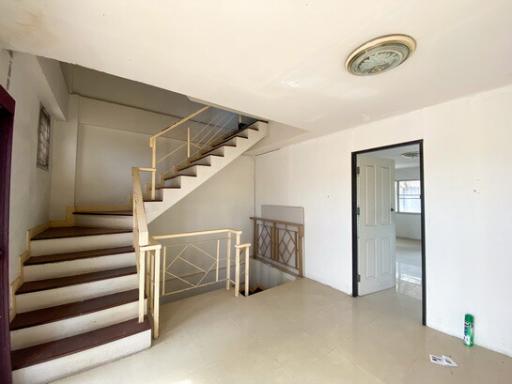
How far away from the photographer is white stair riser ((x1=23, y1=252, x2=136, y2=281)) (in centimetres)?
203

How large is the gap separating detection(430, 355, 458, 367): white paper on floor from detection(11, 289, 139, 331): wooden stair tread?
104 inches

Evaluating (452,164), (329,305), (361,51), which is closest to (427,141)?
(452,164)

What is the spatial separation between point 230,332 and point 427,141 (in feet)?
9.17

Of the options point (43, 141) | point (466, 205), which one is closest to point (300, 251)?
point (466, 205)

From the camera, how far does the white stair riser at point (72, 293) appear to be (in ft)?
6.03

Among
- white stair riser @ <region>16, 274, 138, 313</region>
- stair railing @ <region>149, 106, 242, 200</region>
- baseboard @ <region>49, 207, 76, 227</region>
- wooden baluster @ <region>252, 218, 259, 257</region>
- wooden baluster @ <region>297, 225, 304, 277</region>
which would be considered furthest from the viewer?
wooden baluster @ <region>252, 218, 259, 257</region>

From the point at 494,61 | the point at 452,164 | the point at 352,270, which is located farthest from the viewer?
the point at 352,270

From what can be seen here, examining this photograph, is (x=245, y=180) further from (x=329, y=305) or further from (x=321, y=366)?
(x=321, y=366)

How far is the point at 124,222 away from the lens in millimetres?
2820

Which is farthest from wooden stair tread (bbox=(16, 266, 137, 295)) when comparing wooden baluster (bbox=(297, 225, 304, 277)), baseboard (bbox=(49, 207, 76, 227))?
wooden baluster (bbox=(297, 225, 304, 277))

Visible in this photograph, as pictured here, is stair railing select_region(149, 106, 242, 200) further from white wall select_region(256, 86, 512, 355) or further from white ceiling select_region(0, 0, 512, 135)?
white wall select_region(256, 86, 512, 355)

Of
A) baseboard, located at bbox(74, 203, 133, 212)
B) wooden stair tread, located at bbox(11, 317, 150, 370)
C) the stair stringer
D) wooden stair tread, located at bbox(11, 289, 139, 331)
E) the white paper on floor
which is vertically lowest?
the white paper on floor

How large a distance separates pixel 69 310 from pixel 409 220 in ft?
28.4

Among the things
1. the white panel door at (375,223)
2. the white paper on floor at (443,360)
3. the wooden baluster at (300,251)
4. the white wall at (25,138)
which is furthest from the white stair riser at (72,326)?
the white panel door at (375,223)
